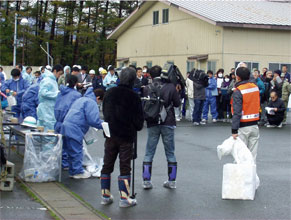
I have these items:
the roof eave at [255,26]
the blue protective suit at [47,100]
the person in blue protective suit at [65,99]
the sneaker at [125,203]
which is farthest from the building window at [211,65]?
the sneaker at [125,203]

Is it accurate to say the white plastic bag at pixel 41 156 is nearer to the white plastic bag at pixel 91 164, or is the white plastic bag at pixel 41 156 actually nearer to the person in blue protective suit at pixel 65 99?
the person in blue protective suit at pixel 65 99

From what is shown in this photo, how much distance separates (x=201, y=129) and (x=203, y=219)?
10414 millimetres

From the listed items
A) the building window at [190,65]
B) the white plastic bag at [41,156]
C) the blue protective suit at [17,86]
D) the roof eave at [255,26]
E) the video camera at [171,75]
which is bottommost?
the white plastic bag at [41,156]

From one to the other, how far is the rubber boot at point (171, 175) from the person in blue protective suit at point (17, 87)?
6.55 m

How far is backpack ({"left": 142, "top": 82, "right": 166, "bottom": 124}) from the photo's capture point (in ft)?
26.5

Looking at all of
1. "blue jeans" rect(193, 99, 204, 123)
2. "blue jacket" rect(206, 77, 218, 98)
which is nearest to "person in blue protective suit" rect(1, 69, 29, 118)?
"blue jeans" rect(193, 99, 204, 123)

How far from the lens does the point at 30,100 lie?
1185 cm

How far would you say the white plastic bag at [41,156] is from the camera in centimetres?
862

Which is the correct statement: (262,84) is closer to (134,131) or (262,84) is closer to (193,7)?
(134,131)

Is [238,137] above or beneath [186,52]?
beneath

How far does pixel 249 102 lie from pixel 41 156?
11.1ft

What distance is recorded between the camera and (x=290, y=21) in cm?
2978

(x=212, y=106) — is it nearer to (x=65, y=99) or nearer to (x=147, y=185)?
(x=65, y=99)

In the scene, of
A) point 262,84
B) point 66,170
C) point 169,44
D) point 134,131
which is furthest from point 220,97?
point 169,44
